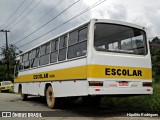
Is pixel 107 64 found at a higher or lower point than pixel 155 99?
higher

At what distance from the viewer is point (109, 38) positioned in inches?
450

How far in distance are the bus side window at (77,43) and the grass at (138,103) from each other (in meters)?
3.28

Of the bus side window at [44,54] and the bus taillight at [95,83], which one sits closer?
the bus taillight at [95,83]

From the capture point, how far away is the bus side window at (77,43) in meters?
11.1

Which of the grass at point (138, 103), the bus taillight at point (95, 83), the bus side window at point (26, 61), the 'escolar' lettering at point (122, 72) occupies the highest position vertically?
the bus side window at point (26, 61)

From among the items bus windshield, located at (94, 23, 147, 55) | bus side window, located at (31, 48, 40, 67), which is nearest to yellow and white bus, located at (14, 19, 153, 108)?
bus windshield, located at (94, 23, 147, 55)

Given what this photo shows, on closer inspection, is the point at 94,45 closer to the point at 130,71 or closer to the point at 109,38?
the point at 109,38

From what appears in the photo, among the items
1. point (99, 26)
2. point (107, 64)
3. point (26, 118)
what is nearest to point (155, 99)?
point (107, 64)

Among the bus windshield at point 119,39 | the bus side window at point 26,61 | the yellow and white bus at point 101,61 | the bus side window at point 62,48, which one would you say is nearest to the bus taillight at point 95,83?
the yellow and white bus at point 101,61

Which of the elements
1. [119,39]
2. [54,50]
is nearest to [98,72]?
[119,39]

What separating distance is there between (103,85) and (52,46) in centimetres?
439

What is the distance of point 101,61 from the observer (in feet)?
35.0

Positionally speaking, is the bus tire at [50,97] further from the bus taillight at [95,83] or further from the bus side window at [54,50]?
the bus taillight at [95,83]

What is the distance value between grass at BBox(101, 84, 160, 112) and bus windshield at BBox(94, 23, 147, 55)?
75.9 inches
